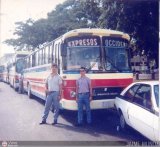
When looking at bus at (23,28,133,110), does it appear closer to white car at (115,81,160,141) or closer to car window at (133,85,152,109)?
white car at (115,81,160,141)

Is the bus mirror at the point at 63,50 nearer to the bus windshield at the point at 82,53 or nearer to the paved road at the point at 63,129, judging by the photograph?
the bus windshield at the point at 82,53

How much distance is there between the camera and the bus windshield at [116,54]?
931 centimetres

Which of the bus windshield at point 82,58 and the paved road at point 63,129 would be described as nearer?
the paved road at point 63,129

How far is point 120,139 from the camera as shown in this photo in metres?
7.09

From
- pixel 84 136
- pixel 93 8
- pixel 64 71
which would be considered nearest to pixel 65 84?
pixel 64 71

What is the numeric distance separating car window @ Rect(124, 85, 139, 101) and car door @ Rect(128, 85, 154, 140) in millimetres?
167

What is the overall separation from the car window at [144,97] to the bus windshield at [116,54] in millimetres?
1868

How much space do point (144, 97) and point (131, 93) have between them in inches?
28.5

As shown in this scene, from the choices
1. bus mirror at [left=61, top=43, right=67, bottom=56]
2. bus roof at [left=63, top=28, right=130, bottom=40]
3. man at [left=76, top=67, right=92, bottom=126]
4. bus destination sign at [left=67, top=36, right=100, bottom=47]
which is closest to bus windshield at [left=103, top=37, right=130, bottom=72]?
bus roof at [left=63, top=28, right=130, bottom=40]

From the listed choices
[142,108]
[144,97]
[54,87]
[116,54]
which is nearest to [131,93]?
[144,97]

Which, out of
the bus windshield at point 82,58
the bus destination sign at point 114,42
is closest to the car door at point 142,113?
the bus windshield at point 82,58

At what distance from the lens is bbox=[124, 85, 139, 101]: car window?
780 centimetres

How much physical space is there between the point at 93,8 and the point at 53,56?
9288 millimetres

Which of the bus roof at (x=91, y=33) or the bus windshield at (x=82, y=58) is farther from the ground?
the bus roof at (x=91, y=33)
